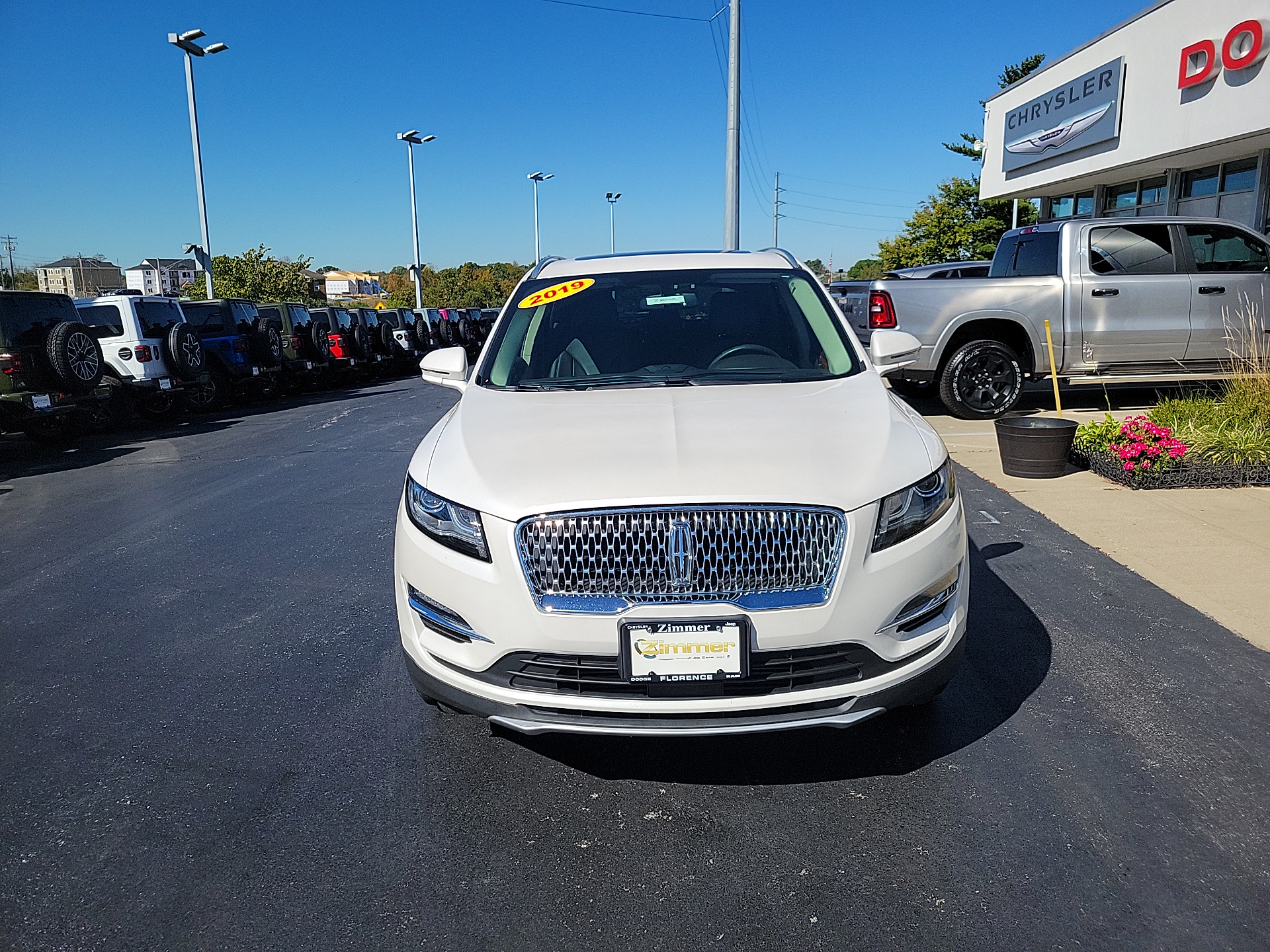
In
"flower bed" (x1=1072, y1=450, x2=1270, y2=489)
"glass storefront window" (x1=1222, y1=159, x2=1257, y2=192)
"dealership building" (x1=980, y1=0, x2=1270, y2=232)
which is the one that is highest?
"dealership building" (x1=980, y1=0, x2=1270, y2=232)

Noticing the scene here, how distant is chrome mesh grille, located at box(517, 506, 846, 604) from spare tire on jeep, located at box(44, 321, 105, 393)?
35.8 ft

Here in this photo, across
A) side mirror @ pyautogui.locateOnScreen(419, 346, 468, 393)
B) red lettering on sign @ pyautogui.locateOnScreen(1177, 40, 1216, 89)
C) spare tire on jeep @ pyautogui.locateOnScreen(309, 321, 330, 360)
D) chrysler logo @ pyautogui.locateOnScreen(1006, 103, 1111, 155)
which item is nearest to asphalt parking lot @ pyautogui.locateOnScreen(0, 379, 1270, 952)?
side mirror @ pyautogui.locateOnScreen(419, 346, 468, 393)

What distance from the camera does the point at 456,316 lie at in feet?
104

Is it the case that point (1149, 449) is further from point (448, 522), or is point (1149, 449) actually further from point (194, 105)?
point (194, 105)

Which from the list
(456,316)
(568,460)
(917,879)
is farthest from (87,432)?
(456,316)

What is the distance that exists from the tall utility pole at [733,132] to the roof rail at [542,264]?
54.0ft

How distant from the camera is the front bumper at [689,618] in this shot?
2.62 meters

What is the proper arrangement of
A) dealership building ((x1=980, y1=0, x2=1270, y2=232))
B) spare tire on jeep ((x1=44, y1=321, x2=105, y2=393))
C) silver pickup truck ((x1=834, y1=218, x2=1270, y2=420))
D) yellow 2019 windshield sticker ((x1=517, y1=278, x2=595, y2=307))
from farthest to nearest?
dealership building ((x1=980, y1=0, x2=1270, y2=232))
spare tire on jeep ((x1=44, y1=321, x2=105, y2=393))
silver pickup truck ((x1=834, y1=218, x2=1270, y2=420))
yellow 2019 windshield sticker ((x1=517, y1=278, x2=595, y2=307))

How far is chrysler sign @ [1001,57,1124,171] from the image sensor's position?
18594 millimetres

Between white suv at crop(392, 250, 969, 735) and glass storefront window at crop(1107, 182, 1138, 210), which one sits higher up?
glass storefront window at crop(1107, 182, 1138, 210)

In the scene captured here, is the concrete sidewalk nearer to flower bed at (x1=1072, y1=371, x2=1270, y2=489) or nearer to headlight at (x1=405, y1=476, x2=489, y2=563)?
flower bed at (x1=1072, y1=371, x2=1270, y2=489)

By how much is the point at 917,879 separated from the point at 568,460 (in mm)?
1539

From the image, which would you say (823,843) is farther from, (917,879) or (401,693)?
(401,693)

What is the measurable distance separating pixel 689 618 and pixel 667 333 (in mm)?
1961
